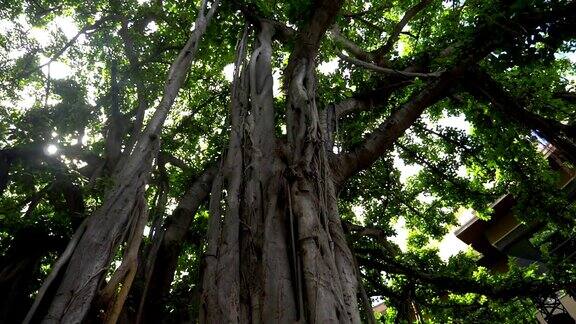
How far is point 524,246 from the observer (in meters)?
8.94

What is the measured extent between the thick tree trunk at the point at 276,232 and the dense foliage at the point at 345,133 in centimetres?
32

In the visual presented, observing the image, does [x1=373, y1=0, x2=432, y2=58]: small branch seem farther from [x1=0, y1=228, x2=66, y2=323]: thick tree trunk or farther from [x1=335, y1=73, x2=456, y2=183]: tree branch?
[x1=0, y1=228, x2=66, y2=323]: thick tree trunk

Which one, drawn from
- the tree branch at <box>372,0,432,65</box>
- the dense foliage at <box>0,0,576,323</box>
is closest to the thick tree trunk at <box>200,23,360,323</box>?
the dense foliage at <box>0,0,576,323</box>

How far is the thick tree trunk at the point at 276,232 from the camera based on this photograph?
1577 millimetres

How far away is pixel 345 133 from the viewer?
4684mm

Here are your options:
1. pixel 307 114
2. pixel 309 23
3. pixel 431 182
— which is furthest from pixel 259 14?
pixel 431 182

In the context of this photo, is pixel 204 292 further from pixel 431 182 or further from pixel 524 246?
pixel 524 246

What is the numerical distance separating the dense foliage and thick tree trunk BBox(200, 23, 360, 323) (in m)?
0.32

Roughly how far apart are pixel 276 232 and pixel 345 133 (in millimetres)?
2984

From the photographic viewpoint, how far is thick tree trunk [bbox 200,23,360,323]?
1577 millimetres

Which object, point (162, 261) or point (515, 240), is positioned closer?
point (162, 261)

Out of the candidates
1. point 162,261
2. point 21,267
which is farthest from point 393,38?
point 21,267

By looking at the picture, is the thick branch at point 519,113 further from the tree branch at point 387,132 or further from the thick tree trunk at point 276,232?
the thick tree trunk at point 276,232

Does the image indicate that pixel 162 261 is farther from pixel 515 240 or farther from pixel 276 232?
pixel 515 240
